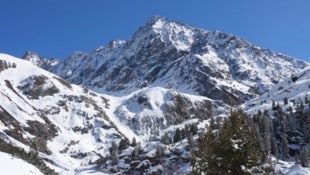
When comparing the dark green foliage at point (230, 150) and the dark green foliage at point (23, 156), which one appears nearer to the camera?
the dark green foliage at point (230, 150)

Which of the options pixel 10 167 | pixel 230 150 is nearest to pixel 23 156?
pixel 10 167

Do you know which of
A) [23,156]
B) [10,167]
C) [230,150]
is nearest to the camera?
[230,150]

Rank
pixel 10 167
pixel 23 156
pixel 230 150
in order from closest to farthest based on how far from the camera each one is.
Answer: pixel 230 150, pixel 10 167, pixel 23 156

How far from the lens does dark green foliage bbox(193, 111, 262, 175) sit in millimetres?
25500

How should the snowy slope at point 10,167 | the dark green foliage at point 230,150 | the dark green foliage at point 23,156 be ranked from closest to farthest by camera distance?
the dark green foliage at point 230,150 → the snowy slope at point 10,167 → the dark green foliage at point 23,156

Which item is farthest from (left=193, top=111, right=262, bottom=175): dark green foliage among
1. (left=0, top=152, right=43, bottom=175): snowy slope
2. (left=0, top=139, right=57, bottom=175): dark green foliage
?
(left=0, top=139, right=57, bottom=175): dark green foliage

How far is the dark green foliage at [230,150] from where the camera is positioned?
2550cm

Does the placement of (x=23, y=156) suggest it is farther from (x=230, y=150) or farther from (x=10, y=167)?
(x=230, y=150)

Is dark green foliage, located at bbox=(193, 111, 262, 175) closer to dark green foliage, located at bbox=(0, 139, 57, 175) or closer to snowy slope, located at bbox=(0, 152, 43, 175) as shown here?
snowy slope, located at bbox=(0, 152, 43, 175)

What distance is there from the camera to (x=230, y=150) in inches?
1017

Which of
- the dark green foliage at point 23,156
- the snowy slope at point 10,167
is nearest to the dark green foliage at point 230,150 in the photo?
the snowy slope at point 10,167

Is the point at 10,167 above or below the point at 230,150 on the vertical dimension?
above

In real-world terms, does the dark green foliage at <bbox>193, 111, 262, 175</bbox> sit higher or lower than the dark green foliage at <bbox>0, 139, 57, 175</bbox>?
lower

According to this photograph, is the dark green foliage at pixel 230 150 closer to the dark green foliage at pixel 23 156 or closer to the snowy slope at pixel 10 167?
the snowy slope at pixel 10 167
